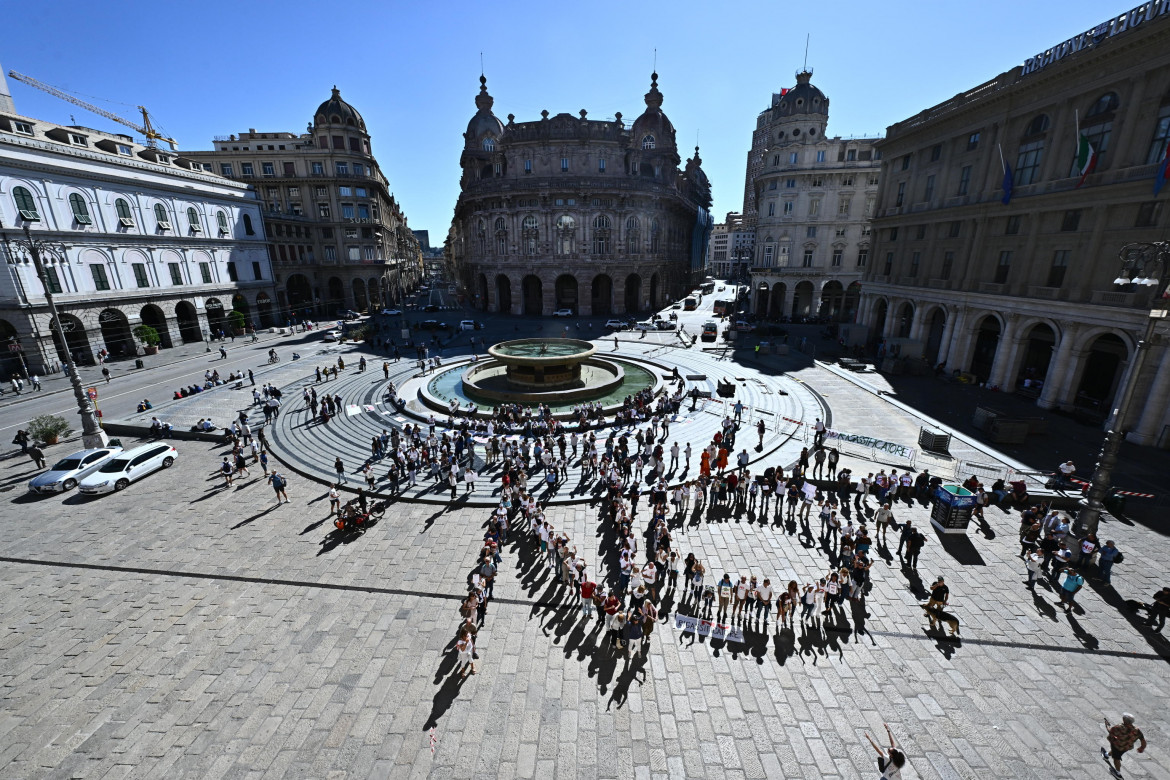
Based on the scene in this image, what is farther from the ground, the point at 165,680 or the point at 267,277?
the point at 267,277

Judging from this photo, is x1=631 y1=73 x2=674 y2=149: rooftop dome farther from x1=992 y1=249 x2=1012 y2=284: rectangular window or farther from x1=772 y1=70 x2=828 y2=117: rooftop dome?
x1=992 y1=249 x2=1012 y2=284: rectangular window

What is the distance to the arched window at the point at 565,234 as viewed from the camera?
59.0m

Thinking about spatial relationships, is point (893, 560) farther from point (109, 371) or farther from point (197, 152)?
point (197, 152)

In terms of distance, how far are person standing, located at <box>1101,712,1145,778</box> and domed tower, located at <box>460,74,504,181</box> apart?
2897 inches

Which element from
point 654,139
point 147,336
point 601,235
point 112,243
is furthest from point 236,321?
point 654,139

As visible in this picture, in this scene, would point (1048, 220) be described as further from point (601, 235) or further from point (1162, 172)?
point (601, 235)

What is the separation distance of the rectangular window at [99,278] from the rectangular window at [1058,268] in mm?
68872

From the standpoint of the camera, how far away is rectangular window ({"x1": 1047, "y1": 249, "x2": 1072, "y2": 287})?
82.7 feet

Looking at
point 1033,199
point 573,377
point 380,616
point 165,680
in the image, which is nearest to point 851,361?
point 1033,199

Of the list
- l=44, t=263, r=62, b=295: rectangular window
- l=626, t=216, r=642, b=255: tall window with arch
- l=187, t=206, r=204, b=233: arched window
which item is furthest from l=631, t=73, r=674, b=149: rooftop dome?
l=44, t=263, r=62, b=295: rectangular window

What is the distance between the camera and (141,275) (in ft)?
140

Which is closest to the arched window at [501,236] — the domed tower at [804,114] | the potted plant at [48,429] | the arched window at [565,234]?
the arched window at [565,234]

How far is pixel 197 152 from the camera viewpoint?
61.8 meters

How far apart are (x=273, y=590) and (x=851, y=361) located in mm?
38004
